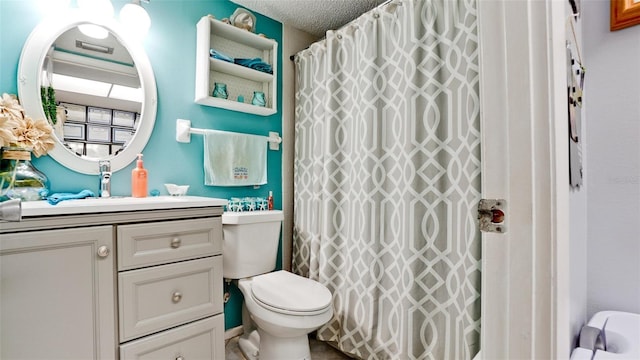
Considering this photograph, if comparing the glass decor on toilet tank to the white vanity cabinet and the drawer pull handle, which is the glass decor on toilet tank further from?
→ the drawer pull handle

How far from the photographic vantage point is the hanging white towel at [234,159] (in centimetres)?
185

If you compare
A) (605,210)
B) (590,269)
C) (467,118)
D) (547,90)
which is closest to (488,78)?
(547,90)

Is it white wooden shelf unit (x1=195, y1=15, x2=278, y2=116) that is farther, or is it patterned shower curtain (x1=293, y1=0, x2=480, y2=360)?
white wooden shelf unit (x1=195, y1=15, x2=278, y2=116)

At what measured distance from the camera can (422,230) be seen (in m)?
1.46

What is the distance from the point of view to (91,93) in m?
1.47

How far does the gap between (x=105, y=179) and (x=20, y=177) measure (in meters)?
0.30

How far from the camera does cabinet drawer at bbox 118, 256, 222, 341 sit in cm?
112

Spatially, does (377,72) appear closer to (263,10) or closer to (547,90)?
(263,10)

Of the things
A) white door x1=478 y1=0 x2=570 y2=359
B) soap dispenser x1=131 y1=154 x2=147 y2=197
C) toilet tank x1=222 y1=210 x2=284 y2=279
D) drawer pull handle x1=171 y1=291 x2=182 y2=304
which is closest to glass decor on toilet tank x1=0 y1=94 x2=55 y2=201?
soap dispenser x1=131 y1=154 x2=147 y2=197

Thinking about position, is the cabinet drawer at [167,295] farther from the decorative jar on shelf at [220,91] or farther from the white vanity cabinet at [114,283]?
the decorative jar on shelf at [220,91]

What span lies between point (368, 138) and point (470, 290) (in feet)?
2.96

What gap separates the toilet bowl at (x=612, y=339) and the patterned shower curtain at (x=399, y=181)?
346 millimetres

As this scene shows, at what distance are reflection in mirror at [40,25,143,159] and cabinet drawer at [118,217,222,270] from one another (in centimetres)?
63

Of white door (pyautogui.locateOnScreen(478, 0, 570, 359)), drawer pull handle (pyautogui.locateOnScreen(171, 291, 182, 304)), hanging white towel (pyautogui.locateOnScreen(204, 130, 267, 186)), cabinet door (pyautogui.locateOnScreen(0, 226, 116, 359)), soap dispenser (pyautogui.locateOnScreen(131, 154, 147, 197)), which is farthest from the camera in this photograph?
hanging white towel (pyautogui.locateOnScreen(204, 130, 267, 186))
